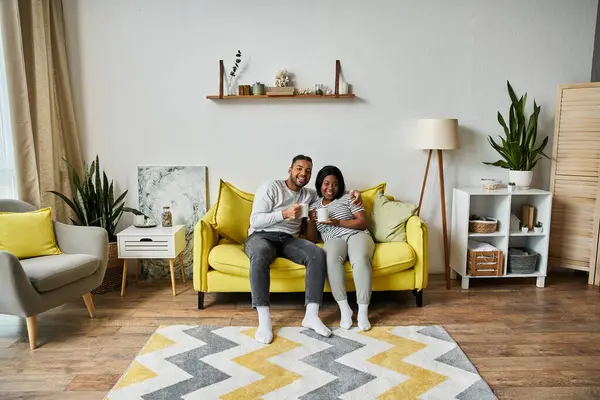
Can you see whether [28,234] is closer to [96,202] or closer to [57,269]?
[57,269]

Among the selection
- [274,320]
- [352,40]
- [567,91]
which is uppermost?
[352,40]

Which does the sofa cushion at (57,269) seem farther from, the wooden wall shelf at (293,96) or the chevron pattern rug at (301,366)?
the wooden wall shelf at (293,96)

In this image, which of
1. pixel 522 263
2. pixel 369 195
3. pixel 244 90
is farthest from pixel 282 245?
pixel 522 263

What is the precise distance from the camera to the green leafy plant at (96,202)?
3.63 m

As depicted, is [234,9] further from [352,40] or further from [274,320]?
[274,320]

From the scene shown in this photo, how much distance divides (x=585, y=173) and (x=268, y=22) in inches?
110

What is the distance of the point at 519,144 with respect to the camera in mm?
3859

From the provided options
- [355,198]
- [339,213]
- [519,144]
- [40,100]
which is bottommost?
[339,213]

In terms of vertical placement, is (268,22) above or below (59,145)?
above

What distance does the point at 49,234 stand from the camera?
316cm

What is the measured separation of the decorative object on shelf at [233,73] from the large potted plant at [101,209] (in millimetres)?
1149

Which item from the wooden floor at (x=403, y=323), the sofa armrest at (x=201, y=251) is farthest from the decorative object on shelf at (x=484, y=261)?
the sofa armrest at (x=201, y=251)

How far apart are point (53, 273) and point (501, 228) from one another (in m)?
3.22

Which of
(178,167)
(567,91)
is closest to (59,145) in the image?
(178,167)
